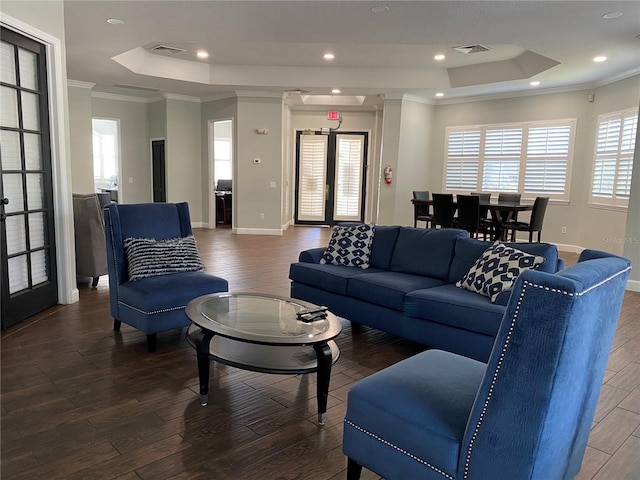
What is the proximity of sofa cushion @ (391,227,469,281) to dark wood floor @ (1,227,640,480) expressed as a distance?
0.62 metres

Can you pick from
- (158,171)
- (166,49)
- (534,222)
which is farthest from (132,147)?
(534,222)

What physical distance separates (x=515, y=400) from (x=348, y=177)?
10076 mm

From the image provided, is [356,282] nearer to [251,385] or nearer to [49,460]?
[251,385]

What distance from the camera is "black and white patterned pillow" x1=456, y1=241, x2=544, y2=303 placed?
2.98m

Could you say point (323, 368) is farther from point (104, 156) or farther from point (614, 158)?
point (104, 156)

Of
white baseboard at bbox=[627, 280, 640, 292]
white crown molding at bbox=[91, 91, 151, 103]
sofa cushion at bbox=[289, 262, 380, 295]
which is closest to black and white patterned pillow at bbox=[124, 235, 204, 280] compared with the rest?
sofa cushion at bbox=[289, 262, 380, 295]

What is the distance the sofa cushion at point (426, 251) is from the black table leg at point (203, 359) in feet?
6.39

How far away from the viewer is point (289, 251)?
7469 millimetres

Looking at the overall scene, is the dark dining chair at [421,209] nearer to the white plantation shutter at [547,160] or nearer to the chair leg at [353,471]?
the white plantation shutter at [547,160]

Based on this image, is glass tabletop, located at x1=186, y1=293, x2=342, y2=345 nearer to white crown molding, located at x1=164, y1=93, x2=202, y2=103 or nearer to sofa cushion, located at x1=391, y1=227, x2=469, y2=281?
sofa cushion, located at x1=391, y1=227, x2=469, y2=281

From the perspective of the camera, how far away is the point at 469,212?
22.8ft

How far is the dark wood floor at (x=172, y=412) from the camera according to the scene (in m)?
2.00

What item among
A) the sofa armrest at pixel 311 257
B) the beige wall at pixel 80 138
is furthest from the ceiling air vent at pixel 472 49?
the beige wall at pixel 80 138

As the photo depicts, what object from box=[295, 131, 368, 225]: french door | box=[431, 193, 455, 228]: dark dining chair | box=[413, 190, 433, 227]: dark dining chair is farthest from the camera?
box=[295, 131, 368, 225]: french door
